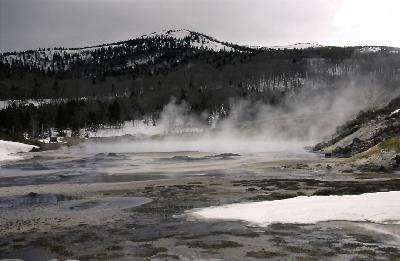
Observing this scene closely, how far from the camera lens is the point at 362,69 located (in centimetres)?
18475

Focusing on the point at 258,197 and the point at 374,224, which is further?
the point at 258,197

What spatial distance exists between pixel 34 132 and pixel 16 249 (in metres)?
109

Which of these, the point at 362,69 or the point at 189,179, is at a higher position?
the point at 362,69

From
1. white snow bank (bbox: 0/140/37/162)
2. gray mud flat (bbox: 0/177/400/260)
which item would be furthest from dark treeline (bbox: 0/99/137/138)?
gray mud flat (bbox: 0/177/400/260)

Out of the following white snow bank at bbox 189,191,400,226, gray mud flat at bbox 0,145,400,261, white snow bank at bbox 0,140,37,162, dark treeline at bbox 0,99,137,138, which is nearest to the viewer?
gray mud flat at bbox 0,145,400,261

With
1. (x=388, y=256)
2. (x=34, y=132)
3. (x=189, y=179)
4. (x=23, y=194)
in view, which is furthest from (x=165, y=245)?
(x=34, y=132)

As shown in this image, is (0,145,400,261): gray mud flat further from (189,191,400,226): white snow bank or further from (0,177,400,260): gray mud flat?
(189,191,400,226): white snow bank

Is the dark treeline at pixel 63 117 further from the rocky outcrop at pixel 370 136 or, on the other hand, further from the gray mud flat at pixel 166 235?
the gray mud flat at pixel 166 235

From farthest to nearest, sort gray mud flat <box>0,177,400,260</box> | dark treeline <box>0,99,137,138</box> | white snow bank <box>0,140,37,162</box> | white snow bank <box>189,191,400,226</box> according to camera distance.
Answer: dark treeline <box>0,99,137,138</box> → white snow bank <box>0,140,37,162</box> → white snow bank <box>189,191,400,226</box> → gray mud flat <box>0,177,400,260</box>

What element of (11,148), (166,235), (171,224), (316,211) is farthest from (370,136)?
(11,148)

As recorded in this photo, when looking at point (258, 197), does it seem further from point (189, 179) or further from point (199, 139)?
point (199, 139)

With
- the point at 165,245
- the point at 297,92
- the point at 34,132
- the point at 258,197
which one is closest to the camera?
the point at 165,245

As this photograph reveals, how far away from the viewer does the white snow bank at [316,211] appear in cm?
Result: 1562

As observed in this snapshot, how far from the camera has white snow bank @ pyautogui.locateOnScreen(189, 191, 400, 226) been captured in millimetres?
15625
